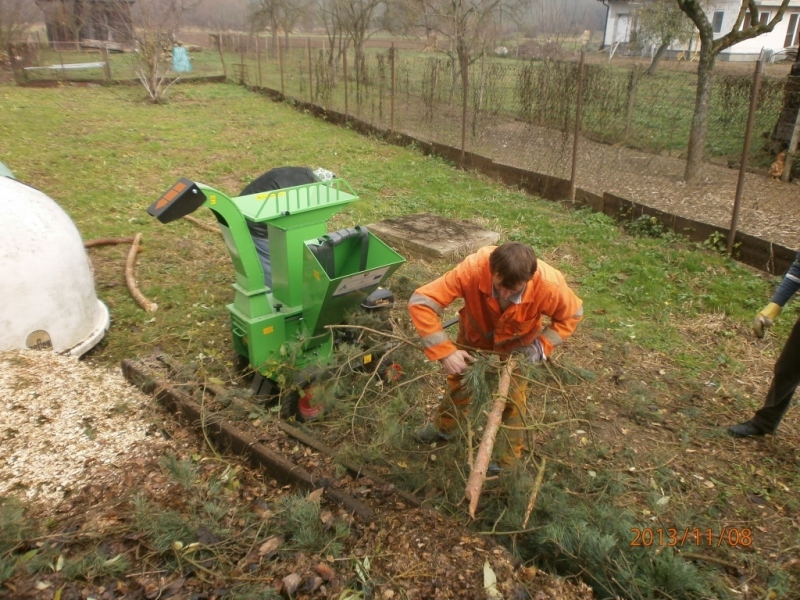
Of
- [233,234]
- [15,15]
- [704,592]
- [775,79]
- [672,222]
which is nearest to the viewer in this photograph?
[704,592]

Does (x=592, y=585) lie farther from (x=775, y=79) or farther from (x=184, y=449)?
(x=775, y=79)

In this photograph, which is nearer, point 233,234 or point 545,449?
point 545,449

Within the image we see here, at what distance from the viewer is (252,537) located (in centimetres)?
275

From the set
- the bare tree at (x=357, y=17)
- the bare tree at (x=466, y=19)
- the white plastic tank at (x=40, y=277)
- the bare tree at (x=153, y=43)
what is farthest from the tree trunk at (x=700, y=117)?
the bare tree at (x=153, y=43)

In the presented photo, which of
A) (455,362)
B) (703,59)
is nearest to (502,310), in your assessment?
(455,362)

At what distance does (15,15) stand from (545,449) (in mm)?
26643

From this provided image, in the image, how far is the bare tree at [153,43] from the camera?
1750cm

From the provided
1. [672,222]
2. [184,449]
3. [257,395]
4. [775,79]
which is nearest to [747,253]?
[672,222]

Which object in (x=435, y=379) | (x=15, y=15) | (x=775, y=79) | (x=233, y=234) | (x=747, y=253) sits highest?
(x=15, y=15)

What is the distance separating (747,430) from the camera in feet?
13.5
